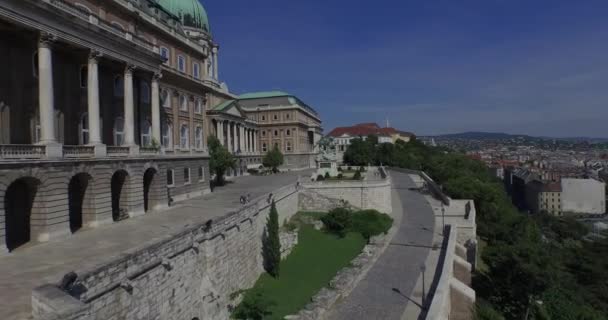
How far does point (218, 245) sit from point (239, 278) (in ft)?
10.5

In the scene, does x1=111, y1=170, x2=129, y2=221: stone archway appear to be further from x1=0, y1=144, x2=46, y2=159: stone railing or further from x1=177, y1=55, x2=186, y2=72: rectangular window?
x1=177, y1=55, x2=186, y2=72: rectangular window

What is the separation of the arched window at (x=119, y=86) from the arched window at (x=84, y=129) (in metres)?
3.46

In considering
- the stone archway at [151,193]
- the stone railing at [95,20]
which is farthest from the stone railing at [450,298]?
the stone railing at [95,20]

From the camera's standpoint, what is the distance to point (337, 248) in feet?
97.4

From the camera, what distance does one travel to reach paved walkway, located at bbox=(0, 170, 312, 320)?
385 inches

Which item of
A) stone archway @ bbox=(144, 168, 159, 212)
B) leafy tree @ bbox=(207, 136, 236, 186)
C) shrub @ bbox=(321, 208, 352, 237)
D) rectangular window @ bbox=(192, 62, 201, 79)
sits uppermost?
rectangular window @ bbox=(192, 62, 201, 79)

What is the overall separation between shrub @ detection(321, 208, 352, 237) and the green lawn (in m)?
0.73

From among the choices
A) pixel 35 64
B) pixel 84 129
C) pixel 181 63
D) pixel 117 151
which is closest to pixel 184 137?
pixel 181 63

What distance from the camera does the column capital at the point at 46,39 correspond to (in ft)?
55.5

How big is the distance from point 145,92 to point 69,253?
694 inches

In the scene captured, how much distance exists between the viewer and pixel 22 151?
15.5 metres

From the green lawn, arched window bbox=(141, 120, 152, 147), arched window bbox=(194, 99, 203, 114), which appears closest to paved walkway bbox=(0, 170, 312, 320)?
the green lawn

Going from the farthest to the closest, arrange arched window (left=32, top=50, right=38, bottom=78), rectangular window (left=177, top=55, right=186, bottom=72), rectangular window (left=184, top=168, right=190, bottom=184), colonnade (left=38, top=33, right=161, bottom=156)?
rectangular window (left=177, top=55, right=186, bottom=72) < rectangular window (left=184, top=168, right=190, bottom=184) < arched window (left=32, top=50, right=38, bottom=78) < colonnade (left=38, top=33, right=161, bottom=156)

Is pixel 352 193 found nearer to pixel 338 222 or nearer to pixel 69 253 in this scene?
pixel 338 222
